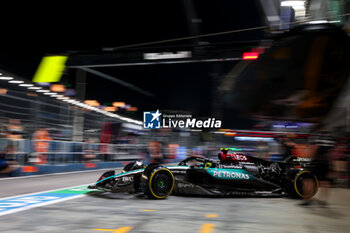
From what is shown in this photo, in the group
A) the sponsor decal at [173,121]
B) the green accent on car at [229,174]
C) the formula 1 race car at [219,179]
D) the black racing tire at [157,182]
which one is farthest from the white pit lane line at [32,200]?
the sponsor decal at [173,121]

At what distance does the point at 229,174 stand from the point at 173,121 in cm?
2243

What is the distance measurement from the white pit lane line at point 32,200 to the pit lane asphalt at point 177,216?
0.25 meters

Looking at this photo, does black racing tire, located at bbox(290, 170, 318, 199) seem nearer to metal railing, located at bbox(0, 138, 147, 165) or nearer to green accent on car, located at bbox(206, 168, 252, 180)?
green accent on car, located at bbox(206, 168, 252, 180)

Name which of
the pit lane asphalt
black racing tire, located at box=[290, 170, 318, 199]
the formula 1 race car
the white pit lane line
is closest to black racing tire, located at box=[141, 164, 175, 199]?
the formula 1 race car

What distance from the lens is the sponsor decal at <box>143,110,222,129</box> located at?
26275 millimetres

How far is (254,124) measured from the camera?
525cm

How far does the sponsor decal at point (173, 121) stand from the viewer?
2627 centimetres

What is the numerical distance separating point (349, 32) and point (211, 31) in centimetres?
983

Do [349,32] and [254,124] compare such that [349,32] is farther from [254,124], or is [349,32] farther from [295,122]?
[254,124]

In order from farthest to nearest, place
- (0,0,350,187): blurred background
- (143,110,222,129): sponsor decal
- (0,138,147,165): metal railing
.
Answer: (143,110,222,129): sponsor decal < (0,138,147,165): metal railing < (0,0,350,187): blurred background

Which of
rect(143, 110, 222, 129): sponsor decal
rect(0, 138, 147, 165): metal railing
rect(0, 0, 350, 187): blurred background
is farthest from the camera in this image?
rect(143, 110, 222, 129): sponsor decal

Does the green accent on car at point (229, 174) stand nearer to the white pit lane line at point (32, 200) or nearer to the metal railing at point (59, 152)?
the white pit lane line at point (32, 200)

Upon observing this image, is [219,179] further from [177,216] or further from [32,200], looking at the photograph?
[32,200]

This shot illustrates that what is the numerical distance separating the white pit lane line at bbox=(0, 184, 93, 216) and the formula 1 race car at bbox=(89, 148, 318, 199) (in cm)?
67
